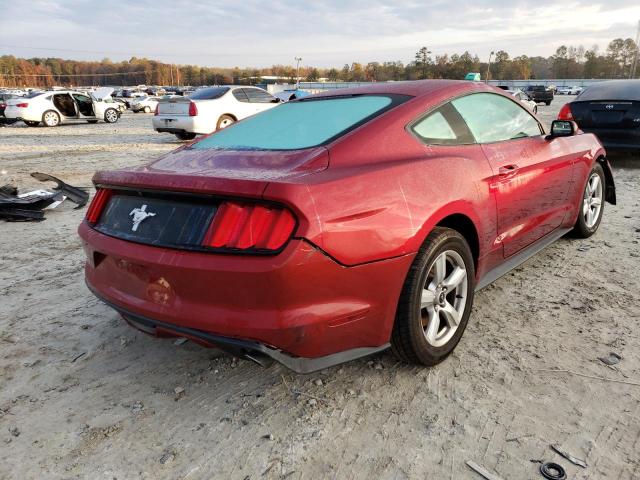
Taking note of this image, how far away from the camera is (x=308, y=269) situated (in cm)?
182

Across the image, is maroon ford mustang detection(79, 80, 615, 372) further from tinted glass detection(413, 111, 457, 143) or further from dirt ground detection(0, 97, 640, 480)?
dirt ground detection(0, 97, 640, 480)

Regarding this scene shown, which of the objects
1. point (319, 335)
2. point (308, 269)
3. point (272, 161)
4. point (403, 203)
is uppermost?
point (272, 161)

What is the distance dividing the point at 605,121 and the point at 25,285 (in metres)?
8.26

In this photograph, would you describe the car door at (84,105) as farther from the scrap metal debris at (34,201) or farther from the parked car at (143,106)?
the scrap metal debris at (34,201)

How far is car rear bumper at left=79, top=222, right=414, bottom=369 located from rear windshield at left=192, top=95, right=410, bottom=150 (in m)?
0.71

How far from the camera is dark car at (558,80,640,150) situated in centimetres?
753

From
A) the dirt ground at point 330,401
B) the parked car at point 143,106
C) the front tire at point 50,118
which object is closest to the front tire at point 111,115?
the front tire at point 50,118

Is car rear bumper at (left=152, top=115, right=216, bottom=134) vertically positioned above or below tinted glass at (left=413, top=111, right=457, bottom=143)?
below

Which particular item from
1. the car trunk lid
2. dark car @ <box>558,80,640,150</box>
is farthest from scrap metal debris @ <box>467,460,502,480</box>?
the car trunk lid

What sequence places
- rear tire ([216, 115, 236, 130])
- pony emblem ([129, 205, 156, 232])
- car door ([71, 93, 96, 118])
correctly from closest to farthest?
pony emblem ([129, 205, 156, 232]), rear tire ([216, 115, 236, 130]), car door ([71, 93, 96, 118])

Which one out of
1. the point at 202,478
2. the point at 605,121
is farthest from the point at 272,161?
the point at 605,121

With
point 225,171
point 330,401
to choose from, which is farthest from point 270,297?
point 330,401

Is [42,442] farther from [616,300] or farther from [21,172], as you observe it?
[21,172]

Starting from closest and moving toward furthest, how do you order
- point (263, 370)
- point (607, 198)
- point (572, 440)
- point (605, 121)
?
1. point (572, 440)
2. point (263, 370)
3. point (607, 198)
4. point (605, 121)
